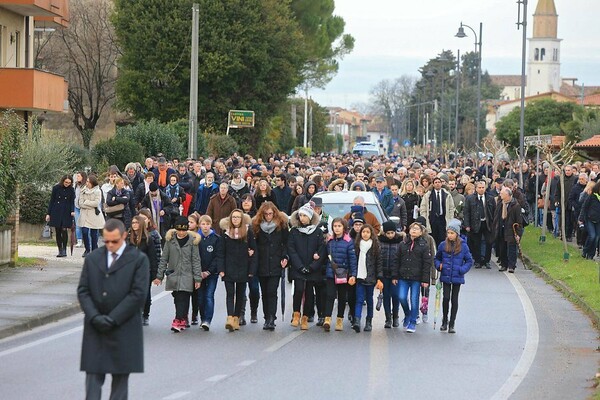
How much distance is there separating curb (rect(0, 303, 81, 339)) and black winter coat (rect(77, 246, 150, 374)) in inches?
254

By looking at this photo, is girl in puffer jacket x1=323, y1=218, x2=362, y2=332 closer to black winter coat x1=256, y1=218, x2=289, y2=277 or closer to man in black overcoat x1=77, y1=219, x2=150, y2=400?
black winter coat x1=256, y1=218, x2=289, y2=277

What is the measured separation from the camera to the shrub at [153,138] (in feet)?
143

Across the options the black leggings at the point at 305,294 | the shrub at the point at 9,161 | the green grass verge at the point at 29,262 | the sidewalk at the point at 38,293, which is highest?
the shrub at the point at 9,161

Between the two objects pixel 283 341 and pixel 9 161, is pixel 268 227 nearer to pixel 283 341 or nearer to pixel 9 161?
pixel 283 341

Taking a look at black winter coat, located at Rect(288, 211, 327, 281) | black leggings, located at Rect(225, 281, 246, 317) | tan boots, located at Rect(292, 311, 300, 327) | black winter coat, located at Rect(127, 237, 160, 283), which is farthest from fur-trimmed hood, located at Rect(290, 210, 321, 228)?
black winter coat, located at Rect(127, 237, 160, 283)

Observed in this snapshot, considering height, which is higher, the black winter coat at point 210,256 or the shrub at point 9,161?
the shrub at point 9,161

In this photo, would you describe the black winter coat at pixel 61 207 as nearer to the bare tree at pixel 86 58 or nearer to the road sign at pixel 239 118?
the road sign at pixel 239 118

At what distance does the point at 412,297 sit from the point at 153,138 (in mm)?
28176

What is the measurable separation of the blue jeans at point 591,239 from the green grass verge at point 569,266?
0.76 feet

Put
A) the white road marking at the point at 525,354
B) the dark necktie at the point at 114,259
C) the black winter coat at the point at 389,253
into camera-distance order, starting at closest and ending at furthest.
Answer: the dark necktie at the point at 114,259 → the white road marking at the point at 525,354 → the black winter coat at the point at 389,253

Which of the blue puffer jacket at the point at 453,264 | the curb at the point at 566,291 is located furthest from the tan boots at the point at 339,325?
the curb at the point at 566,291

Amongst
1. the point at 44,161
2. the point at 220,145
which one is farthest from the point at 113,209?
the point at 220,145

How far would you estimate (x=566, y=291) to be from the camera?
21.4 meters

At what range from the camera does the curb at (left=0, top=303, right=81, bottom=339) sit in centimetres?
1577
